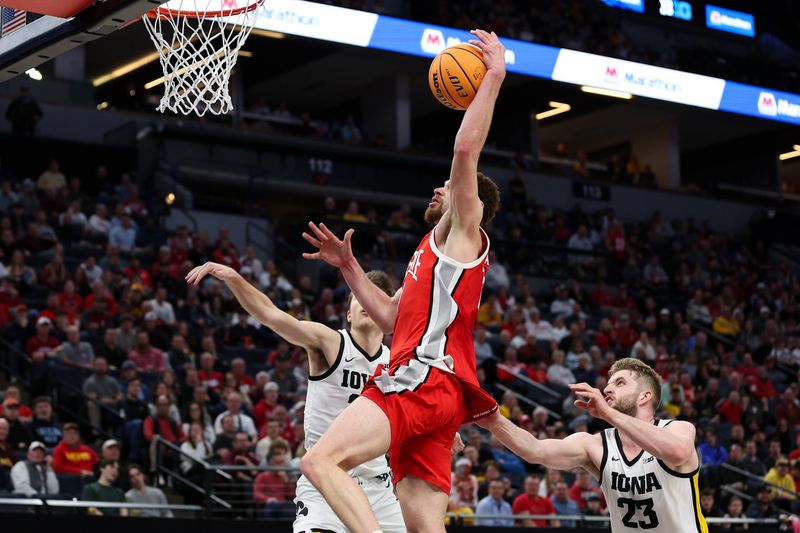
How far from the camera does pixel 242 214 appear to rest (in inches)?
872

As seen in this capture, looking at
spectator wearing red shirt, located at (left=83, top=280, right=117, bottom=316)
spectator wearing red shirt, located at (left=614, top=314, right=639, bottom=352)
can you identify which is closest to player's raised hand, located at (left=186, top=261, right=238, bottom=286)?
spectator wearing red shirt, located at (left=83, top=280, right=117, bottom=316)

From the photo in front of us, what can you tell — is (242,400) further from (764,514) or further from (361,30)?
(361,30)

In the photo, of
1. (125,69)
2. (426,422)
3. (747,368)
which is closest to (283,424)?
(426,422)

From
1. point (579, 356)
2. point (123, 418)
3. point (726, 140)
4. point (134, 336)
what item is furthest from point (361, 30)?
point (726, 140)

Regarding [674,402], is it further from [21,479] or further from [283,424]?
[21,479]

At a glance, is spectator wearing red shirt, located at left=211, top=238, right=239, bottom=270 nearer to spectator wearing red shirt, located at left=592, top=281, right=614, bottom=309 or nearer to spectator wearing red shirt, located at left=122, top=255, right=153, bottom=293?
spectator wearing red shirt, located at left=122, top=255, right=153, bottom=293

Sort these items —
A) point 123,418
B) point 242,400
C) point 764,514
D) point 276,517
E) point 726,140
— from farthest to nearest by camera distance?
point 726,140, point 764,514, point 242,400, point 123,418, point 276,517

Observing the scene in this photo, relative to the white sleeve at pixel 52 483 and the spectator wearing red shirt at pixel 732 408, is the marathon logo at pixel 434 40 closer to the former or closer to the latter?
the spectator wearing red shirt at pixel 732 408

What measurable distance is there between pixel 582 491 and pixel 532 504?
1.38 m

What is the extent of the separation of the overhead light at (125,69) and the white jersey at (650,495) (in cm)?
2048

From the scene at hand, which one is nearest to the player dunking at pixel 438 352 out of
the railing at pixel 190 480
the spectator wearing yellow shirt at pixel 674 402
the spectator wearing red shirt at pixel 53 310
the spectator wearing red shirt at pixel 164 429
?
→ the railing at pixel 190 480

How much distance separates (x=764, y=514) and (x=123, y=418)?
782 centimetres

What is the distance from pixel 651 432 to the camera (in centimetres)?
601

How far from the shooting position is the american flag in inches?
272
